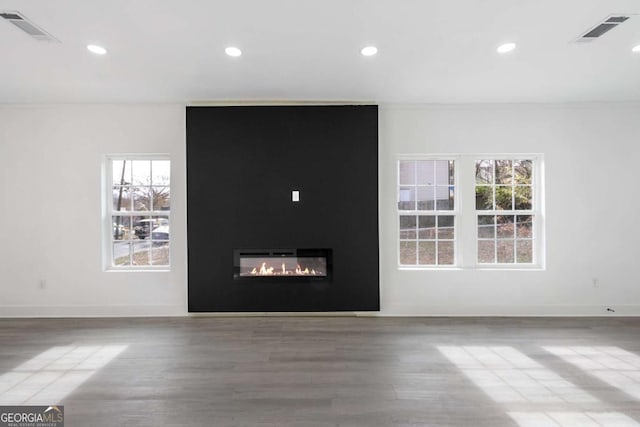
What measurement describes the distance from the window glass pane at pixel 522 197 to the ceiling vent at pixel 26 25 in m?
5.15

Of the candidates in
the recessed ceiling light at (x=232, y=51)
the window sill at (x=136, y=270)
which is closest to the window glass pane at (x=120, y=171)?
the window sill at (x=136, y=270)

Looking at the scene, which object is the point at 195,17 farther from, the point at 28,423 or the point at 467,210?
the point at 467,210

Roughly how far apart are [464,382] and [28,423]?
299 cm

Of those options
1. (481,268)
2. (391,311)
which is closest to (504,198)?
(481,268)

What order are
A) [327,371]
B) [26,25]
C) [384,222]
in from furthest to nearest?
[384,222], [327,371], [26,25]

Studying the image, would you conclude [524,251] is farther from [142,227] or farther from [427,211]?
[142,227]

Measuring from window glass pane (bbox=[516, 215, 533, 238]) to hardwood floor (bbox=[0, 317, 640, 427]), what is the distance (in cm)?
109

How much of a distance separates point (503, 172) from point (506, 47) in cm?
202

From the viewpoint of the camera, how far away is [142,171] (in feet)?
14.8

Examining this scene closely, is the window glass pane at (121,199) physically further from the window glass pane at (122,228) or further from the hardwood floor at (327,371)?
the hardwood floor at (327,371)

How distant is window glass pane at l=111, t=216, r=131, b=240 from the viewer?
4527 mm

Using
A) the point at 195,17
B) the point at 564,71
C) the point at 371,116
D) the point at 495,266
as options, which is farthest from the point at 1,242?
the point at 564,71

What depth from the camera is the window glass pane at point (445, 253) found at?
178 inches

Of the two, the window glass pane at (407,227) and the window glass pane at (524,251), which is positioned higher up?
the window glass pane at (407,227)
